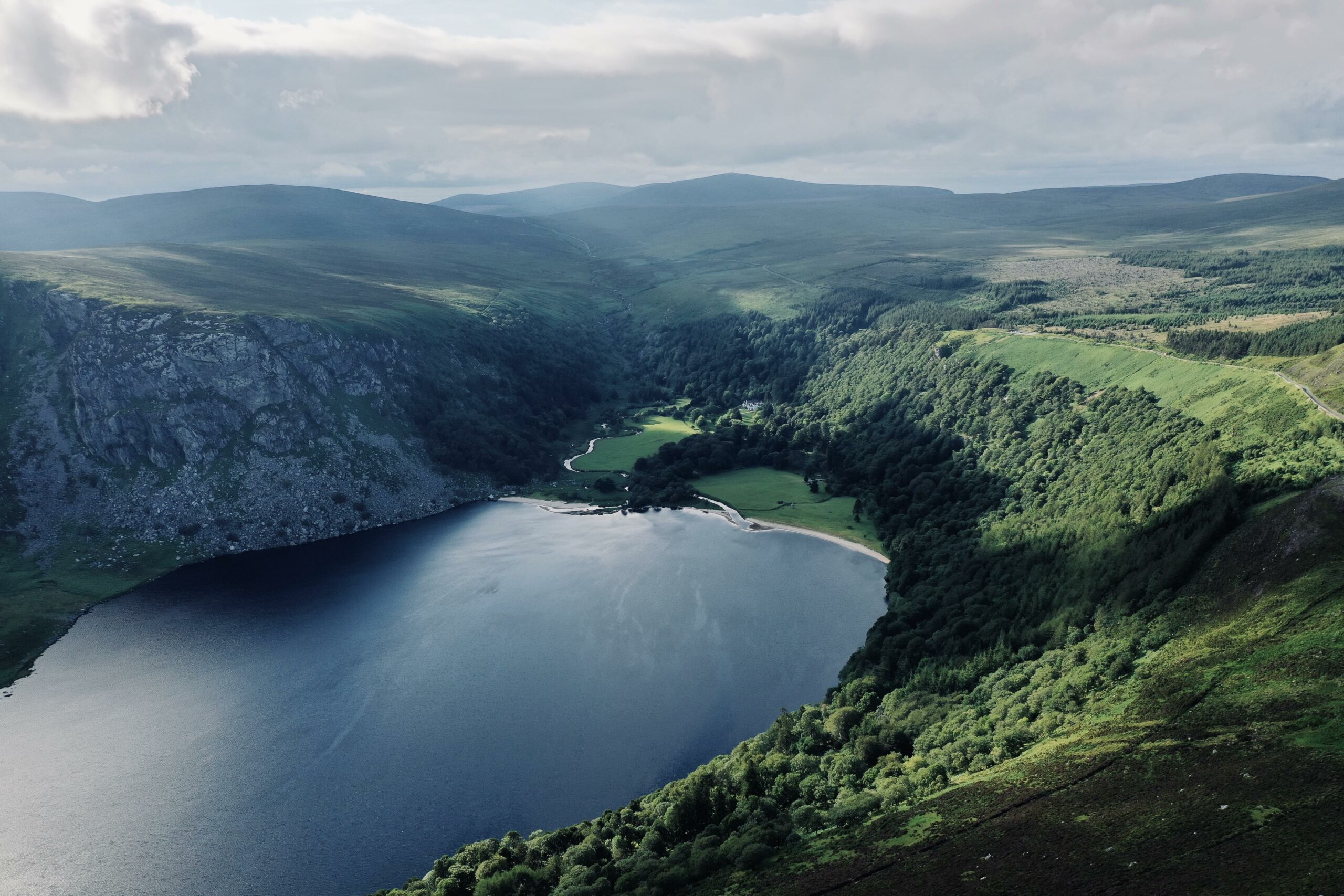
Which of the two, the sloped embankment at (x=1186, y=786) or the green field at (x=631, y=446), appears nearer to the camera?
the sloped embankment at (x=1186, y=786)

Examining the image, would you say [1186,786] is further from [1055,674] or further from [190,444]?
[190,444]

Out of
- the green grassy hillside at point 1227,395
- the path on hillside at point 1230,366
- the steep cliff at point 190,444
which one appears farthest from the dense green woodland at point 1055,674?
the steep cliff at point 190,444

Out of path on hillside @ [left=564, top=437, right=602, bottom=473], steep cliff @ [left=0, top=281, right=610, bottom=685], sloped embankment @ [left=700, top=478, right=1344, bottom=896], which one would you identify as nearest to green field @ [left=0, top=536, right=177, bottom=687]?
steep cliff @ [left=0, top=281, right=610, bottom=685]

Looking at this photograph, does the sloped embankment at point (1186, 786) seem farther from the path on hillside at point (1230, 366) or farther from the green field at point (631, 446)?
the green field at point (631, 446)

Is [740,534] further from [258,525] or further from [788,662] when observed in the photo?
[258,525]

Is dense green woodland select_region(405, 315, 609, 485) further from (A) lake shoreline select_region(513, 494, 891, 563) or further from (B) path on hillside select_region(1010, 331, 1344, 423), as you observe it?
(B) path on hillside select_region(1010, 331, 1344, 423)

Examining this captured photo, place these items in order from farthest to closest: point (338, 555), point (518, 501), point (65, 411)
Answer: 1. point (518, 501)
2. point (65, 411)
3. point (338, 555)

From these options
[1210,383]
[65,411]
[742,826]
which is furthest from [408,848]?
[65,411]
